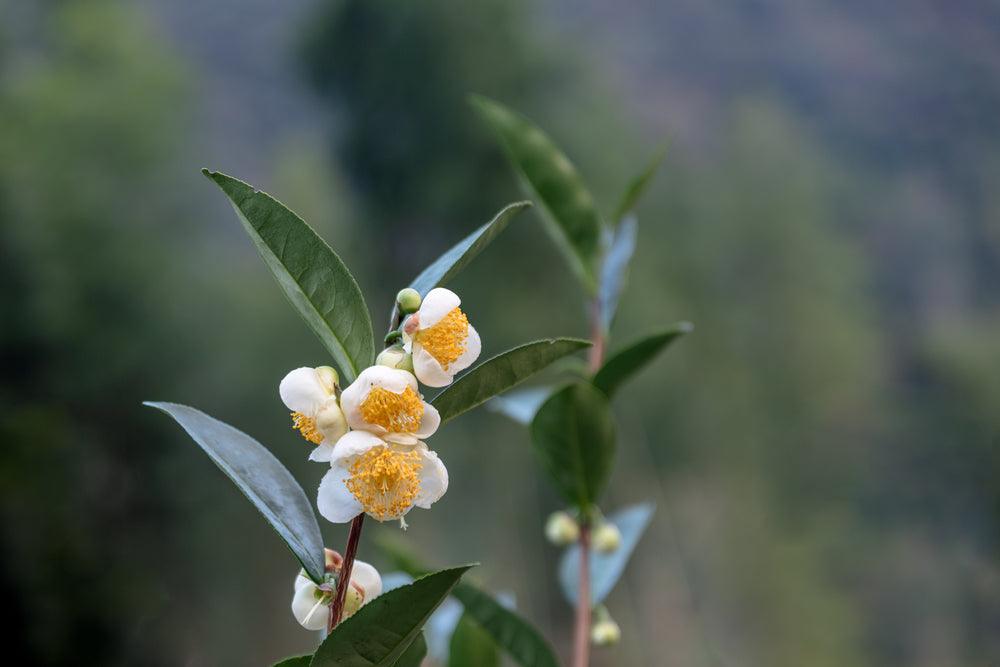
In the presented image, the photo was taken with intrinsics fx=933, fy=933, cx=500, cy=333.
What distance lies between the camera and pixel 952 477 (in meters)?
4.03

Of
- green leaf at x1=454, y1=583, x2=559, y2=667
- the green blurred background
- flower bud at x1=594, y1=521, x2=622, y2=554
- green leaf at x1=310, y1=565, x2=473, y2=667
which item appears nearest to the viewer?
green leaf at x1=310, y1=565, x2=473, y2=667

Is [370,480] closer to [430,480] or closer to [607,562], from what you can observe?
A: [430,480]

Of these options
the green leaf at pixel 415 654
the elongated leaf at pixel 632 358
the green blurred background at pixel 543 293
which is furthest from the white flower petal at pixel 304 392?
the green blurred background at pixel 543 293

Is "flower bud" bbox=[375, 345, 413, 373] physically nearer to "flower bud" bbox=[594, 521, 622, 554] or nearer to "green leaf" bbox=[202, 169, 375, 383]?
"green leaf" bbox=[202, 169, 375, 383]

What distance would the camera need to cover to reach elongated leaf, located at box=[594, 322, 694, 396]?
1.61 feet

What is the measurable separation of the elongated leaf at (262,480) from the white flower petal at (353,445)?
0.03m

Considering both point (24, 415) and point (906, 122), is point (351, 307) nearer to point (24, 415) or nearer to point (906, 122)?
point (24, 415)

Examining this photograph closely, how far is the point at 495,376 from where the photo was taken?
1.03ft

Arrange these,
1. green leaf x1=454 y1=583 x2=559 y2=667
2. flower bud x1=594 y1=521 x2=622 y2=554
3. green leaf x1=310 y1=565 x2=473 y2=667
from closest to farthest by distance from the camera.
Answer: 1. green leaf x1=310 y1=565 x2=473 y2=667
2. green leaf x1=454 y1=583 x2=559 y2=667
3. flower bud x1=594 y1=521 x2=622 y2=554

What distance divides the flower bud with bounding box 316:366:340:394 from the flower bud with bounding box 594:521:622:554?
11.8 inches

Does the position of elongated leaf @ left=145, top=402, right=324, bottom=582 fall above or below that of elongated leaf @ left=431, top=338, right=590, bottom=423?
below

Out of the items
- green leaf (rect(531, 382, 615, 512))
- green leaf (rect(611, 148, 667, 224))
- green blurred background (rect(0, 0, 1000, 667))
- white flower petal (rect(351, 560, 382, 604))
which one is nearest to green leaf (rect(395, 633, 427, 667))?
white flower petal (rect(351, 560, 382, 604))

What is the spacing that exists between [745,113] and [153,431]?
9.95 feet

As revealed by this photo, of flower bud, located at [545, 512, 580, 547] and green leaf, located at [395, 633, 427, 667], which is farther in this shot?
flower bud, located at [545, 512, 580, 547]
